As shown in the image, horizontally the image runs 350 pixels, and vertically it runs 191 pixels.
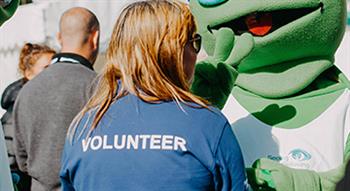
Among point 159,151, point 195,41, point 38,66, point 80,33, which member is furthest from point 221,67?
point 38,66

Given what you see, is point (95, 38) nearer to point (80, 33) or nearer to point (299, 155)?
point (80, 33)

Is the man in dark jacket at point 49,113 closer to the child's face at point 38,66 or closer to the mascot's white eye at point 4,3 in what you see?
the mascot's white eye at point 4,3

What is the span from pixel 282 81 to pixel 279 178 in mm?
438

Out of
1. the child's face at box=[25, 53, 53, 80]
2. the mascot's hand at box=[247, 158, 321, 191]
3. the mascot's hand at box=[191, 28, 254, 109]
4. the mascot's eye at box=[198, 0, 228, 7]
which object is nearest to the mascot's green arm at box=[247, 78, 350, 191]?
the mascot's hand at box=[247, 158, 321, 191]

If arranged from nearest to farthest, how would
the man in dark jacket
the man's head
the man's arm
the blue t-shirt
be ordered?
the blue t-shirt < the man in dark jacket < the man's arm < the man's head

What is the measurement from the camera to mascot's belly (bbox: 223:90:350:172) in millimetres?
2012

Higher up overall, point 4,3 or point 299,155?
point 4,3

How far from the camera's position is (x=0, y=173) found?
1.49m

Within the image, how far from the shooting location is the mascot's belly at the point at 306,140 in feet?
6.60

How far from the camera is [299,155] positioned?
79.2 inches

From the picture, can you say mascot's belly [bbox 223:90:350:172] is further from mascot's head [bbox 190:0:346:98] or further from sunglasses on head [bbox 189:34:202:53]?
sunglasses on head [bbox 189:34:202:53]

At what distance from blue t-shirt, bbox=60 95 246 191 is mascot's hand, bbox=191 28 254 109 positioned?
1.37 feet

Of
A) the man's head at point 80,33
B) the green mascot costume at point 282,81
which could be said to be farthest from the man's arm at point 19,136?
the green mascot costume at point 282,81

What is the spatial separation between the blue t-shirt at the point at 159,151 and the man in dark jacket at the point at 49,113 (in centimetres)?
96
